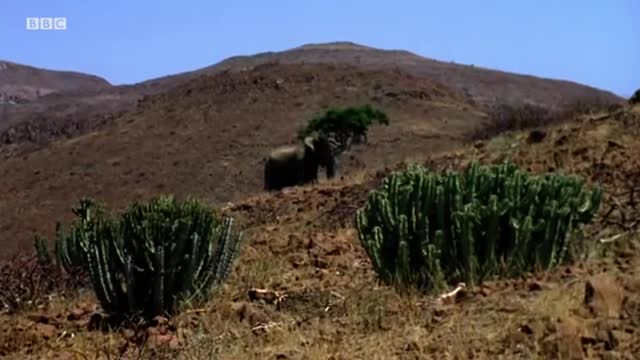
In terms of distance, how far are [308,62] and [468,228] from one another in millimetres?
55683

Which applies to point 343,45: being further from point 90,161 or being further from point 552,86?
point 90,161

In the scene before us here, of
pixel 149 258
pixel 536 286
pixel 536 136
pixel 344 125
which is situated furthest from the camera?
pixel 344 125

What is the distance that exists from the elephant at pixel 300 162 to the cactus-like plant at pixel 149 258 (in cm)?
1777

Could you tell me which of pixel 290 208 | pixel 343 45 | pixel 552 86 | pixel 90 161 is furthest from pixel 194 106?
pixel 343 45

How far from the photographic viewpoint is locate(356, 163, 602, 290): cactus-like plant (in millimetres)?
7777

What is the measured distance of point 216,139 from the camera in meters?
42.8

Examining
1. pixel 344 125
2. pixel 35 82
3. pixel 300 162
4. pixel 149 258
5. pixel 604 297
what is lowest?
pixel 300 162

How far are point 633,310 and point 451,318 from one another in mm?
1023

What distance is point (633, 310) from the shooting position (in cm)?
603

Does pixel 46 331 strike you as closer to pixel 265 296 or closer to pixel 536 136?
pixel 265 296

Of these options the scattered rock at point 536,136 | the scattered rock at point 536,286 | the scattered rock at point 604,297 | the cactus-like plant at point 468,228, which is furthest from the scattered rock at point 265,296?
the scattered rock at point 536,136

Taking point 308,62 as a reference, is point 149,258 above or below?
below

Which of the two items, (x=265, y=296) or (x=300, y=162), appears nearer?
(x=265, y=296)

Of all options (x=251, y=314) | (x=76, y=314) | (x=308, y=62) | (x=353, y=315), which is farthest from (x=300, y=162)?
(x=308, y=62)
